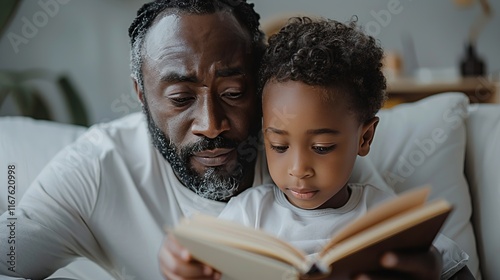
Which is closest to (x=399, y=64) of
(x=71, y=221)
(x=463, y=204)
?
(x=463, y=204)

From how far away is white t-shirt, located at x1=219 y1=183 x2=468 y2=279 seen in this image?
1.13 metres

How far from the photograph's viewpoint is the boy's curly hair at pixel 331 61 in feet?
3.64

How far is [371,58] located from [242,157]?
337mm

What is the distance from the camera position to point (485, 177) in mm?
1487

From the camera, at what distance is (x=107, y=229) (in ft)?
4.32

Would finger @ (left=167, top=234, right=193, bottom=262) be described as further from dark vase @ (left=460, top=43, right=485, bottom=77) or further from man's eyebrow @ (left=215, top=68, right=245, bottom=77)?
dark vase @ (left=460, top=43, right=485, bottom=77)

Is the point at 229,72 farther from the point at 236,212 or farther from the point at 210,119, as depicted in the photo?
the point at 236,212

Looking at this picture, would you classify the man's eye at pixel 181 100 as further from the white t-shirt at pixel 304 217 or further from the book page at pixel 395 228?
the book page at pixel 395 228

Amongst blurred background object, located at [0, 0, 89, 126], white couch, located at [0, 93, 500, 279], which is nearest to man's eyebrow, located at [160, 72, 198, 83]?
white couch, located at [0, 93, 500, 279]

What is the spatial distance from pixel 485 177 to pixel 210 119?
0.72 meters

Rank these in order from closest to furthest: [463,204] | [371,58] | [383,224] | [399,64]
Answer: [383,224], [371,58], [463,204], [399,64]

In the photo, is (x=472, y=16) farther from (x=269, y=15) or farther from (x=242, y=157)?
(x=242, y=157)

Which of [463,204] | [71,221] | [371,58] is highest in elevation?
[371,58]

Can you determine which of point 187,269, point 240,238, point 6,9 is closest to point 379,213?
point 240,238
